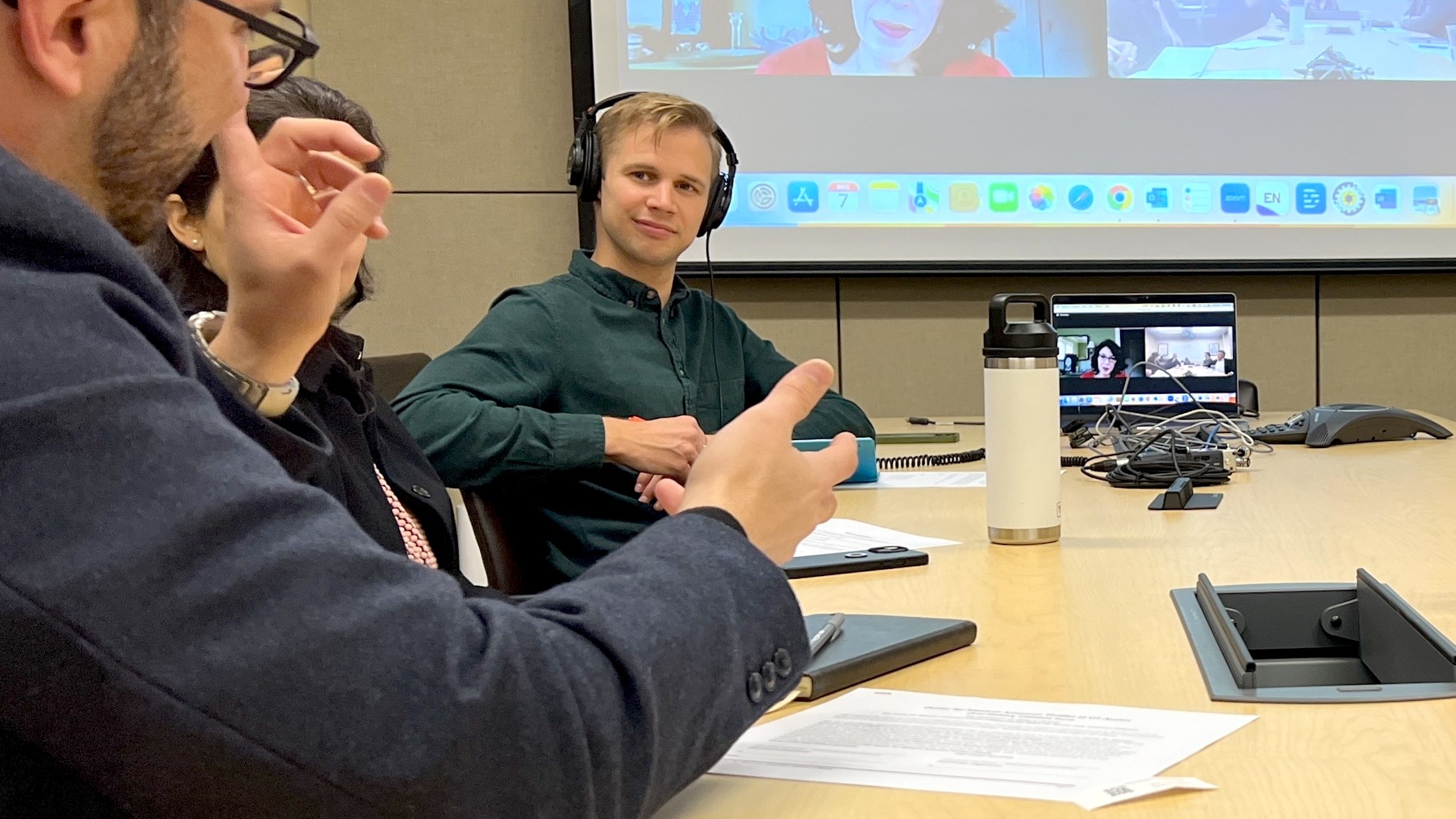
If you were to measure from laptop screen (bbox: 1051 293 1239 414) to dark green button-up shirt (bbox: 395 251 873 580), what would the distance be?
0.61m

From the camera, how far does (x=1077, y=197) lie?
3234mm

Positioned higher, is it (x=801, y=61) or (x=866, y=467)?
(x=801, y=61)

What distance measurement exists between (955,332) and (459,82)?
1.50m

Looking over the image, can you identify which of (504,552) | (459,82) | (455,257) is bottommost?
(504,552)

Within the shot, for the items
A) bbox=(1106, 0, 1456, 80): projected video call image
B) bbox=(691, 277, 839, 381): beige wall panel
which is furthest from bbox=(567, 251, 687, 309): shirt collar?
bbox=(1106, 0, 1456, 80): projected video call image

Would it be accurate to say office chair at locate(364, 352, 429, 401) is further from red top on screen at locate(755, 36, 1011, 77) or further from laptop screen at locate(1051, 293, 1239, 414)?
red top on screen at locate(755, 36, 1011, 77)

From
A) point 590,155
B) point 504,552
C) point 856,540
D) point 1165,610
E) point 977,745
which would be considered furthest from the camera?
point 590,155

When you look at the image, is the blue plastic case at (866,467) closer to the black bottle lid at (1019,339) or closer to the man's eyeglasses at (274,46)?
the black bottle lid at (1019,339)

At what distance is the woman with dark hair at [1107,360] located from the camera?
244 cm

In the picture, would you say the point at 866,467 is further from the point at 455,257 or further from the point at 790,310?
the point at 455,257

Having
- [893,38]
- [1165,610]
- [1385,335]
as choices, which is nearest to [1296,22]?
[1385,335]

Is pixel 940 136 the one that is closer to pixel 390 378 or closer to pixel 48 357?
pixel 390 378

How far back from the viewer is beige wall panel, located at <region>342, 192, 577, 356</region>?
3318mm

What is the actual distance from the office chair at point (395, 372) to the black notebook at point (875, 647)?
4.02 ft
